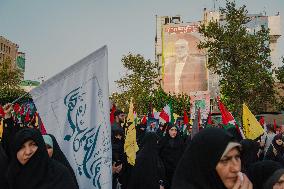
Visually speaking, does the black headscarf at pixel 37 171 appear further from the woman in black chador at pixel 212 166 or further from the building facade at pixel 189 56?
the building facade at pixel 189 56

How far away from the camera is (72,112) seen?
396 centimetres

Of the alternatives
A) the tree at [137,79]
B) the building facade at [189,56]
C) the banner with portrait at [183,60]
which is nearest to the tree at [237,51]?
the tree at [137,79]

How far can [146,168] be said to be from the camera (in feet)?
22.2

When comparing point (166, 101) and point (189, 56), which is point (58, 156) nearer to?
point (166, 101)

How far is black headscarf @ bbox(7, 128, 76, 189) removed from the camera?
3.64 m

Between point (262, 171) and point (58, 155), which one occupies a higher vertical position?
point (58, 155)

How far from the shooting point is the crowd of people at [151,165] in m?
2.58

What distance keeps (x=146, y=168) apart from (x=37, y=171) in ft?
10.7

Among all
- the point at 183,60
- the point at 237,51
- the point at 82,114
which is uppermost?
the point at 183,60

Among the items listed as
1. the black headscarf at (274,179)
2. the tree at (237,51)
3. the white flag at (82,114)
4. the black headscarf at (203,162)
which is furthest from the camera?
the tree at (237,51)

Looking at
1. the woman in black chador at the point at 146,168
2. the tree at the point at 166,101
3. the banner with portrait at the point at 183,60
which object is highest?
the banner with portrait at the point at 183,60

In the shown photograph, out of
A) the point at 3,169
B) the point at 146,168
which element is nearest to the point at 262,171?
the point at 3,169

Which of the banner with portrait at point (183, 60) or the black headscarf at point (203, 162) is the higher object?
the banner with portrait at point (183, 60)

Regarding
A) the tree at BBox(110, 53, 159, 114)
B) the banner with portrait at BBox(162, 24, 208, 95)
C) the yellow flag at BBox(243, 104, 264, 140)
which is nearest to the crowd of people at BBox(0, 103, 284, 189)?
the yellow flag at BBox(243, 104, 264, 140)
